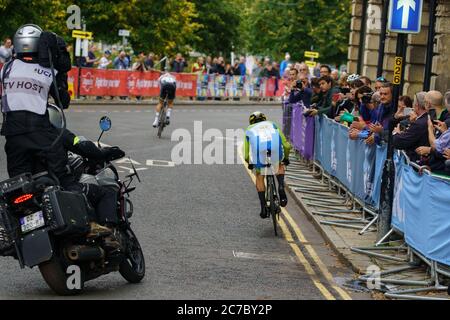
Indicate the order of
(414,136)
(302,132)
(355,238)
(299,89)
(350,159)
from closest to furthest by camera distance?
(414,136) < (355,238) < (350,159) < (302,132) < (299,89)

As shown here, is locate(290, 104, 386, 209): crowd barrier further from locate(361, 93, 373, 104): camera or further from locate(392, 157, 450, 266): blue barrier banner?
locate(392, 157, 450, 266): blue barrier banner

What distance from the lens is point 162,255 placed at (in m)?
12.2

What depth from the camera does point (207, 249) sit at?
12.9 metres

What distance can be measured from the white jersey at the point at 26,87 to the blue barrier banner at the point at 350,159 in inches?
220

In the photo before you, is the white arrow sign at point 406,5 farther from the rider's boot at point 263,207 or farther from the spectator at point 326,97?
the spectator at point 326,97

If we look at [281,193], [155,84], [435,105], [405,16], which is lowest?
[155,84]

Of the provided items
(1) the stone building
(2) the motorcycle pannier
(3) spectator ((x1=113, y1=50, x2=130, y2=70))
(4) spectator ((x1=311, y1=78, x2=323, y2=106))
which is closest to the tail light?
(2) the motorcycle pannier

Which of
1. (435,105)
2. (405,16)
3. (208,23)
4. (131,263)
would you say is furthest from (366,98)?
(208,23)

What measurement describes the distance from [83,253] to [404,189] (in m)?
4.42

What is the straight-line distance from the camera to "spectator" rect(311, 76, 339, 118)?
20.6 meters

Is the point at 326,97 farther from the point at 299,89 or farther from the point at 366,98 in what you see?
the point at 366,98

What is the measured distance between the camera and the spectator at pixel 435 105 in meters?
13.0

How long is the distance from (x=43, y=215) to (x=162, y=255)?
312 centimetres

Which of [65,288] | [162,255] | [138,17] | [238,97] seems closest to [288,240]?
[162,255]
